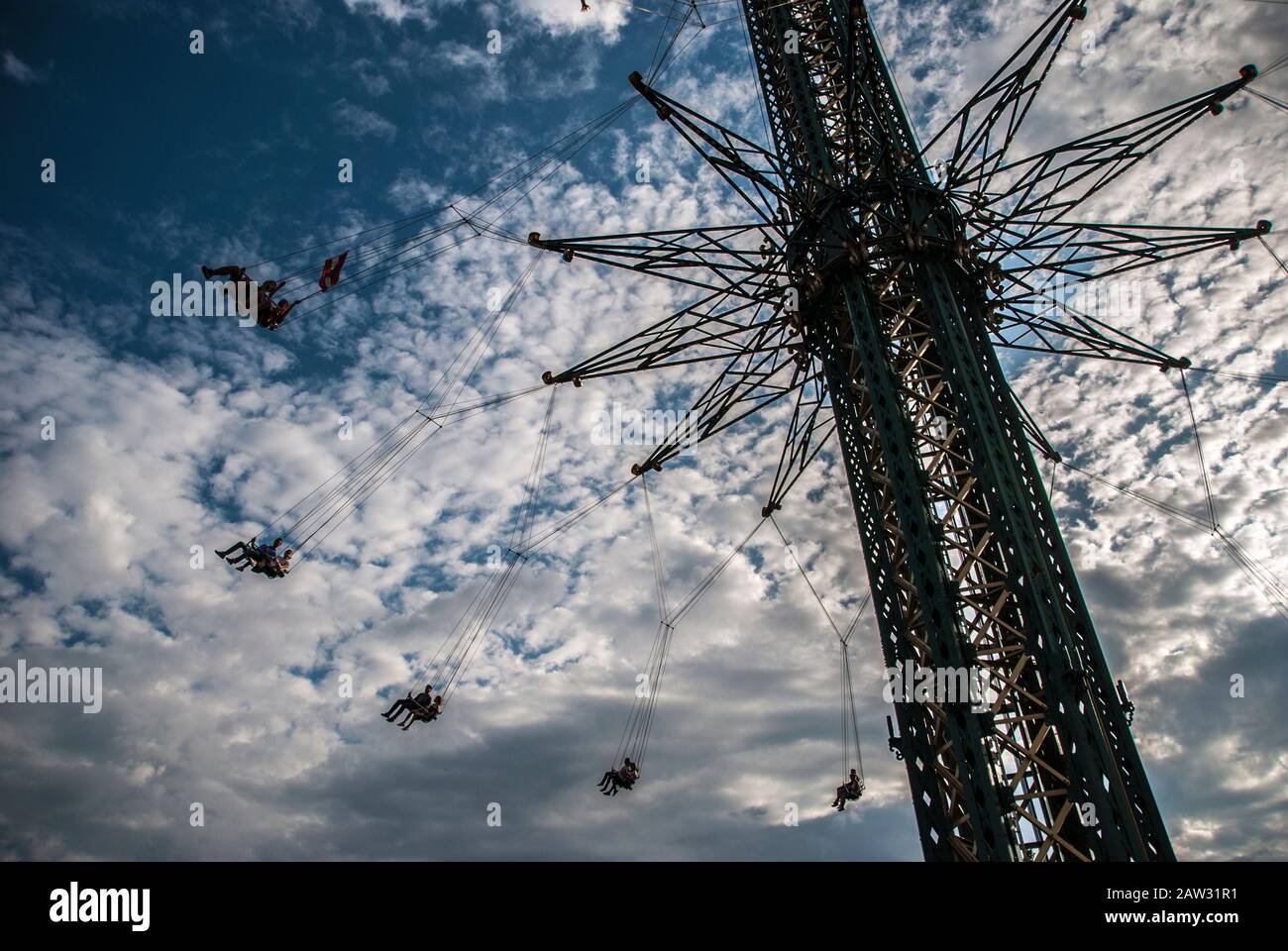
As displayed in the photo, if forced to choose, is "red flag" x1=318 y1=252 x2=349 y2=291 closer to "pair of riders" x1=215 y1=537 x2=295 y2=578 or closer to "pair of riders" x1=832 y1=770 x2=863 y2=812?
"pair of riders" x1=215 y1=537 x2=295 y2=578

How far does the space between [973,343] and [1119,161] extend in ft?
12.6

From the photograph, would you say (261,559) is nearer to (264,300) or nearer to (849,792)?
(264,300)

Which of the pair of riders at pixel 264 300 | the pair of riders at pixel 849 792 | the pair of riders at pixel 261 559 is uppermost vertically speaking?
the pair of riders at pixel 264 300

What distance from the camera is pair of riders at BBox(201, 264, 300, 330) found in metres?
10.9

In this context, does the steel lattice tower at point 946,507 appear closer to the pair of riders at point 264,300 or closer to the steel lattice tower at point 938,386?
the steel lattice tower at point 938,386

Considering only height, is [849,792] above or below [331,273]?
below

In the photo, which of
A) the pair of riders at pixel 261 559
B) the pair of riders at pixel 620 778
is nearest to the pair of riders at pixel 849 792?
the pair of riders at pixel 620 778

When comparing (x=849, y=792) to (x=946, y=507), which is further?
(x=849, y=792)

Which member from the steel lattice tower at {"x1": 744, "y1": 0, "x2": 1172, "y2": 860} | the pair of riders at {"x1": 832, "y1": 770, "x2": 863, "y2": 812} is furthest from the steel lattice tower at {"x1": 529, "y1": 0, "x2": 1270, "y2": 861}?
the pair of riders at {"x1": 832, "y1": 770, "x2": 863, "y2": 812}

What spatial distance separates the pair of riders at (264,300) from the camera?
1092 cm

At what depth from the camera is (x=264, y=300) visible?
454 inches

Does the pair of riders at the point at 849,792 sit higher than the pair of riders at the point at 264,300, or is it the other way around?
the pair of riders at the point at 264,300

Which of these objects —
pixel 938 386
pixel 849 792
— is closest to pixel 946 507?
pixel 938 386
